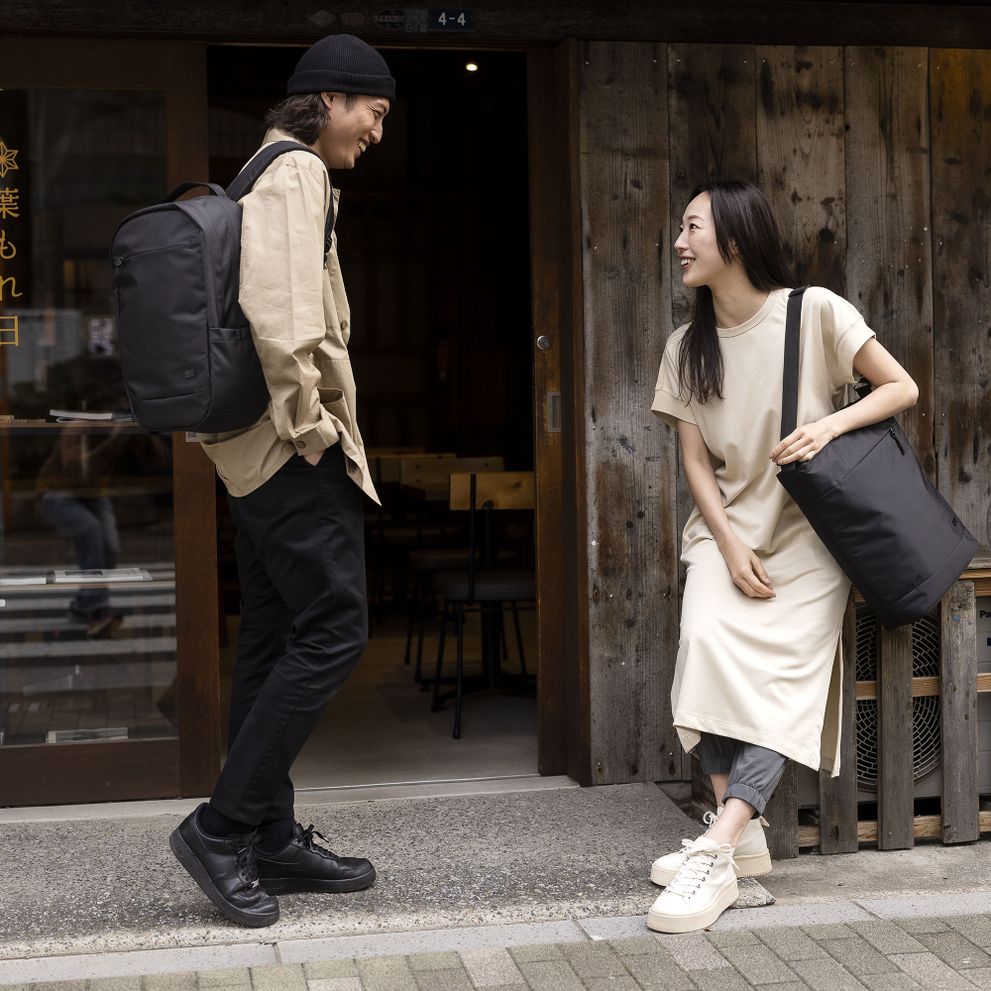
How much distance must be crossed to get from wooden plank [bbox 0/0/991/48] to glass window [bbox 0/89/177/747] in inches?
10.6

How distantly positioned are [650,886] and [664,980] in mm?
525

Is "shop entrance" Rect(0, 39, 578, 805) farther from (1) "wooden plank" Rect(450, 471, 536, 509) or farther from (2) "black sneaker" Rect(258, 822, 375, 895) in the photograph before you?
(1) "wooden plank" Rect(450, 471, 536, 509)

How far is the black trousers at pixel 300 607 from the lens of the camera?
3.12 metres

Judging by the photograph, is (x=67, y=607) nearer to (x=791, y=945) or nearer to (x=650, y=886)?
(x=650, y=886)

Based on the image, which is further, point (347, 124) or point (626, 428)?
point (626, 428)

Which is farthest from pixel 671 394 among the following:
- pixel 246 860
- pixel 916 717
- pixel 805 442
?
pixel 246 860

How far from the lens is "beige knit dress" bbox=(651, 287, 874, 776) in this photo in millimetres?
3334

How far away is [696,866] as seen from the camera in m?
3.24

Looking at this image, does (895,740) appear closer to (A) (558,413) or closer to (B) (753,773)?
(B) (753,773)

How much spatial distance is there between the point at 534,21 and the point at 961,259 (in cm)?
157

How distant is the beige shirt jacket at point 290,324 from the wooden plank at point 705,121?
5.33 feet

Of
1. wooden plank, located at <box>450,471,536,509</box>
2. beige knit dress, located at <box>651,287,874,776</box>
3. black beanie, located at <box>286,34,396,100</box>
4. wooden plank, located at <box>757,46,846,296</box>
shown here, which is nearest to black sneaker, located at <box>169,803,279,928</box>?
beige knit dress, located at <box>651,287,874,776</box>

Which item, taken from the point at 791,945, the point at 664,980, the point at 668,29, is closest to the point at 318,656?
the point at 664,980

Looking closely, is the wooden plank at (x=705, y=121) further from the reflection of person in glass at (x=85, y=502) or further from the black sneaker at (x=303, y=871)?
the black sneaker at (x=303, y=871)
